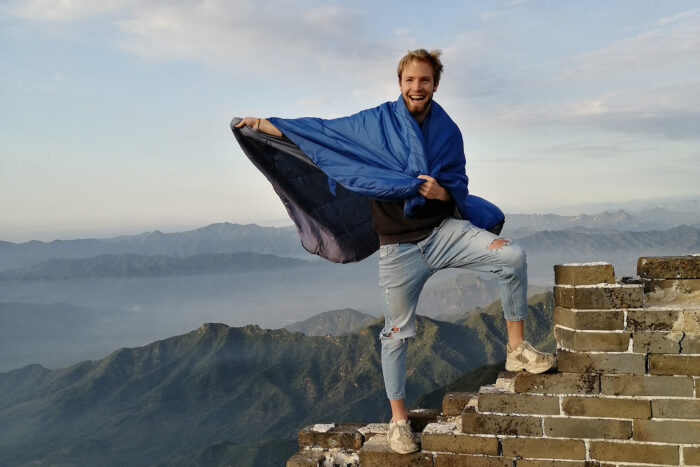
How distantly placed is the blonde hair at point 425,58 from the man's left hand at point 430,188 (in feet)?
2.28

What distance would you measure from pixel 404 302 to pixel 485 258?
2.17 ft

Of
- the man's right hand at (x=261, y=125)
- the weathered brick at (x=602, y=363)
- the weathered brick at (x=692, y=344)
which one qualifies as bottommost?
the weathered brick at (x=602, y=363)

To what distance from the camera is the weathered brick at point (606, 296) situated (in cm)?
338

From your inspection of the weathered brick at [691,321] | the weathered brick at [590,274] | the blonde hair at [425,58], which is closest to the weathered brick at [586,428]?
the weathered brick at [691,321]

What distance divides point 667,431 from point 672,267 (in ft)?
3.98

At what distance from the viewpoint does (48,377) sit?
422ft

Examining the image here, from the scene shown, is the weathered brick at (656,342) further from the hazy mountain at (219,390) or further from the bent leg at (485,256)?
the hazy mountain at (219,390)

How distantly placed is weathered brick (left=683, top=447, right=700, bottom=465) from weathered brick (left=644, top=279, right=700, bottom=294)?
1116mm

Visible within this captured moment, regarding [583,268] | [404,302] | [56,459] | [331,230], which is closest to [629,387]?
[583,268]

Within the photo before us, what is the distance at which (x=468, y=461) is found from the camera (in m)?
3.78

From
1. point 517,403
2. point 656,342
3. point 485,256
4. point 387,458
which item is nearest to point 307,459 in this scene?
point 387,458

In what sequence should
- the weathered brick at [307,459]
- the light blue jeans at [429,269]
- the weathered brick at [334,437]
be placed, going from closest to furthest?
the light blue jeans at [429,269] < the weathered brick at [307,459] < the weathered brick at [334,437]

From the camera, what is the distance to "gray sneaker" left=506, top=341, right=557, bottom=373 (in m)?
3.58

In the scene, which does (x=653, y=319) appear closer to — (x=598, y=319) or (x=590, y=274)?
(x=598, y=319)
